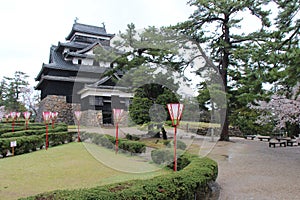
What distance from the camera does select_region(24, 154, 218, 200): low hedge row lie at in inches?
123

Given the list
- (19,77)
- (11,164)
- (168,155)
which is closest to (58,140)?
(11,164)

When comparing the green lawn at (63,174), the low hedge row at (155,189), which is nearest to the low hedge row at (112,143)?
the green lawn at (63,174)

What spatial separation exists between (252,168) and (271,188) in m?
2.30

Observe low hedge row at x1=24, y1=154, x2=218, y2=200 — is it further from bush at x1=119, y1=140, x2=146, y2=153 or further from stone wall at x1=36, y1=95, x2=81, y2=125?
stone wall at x1=36, y1=95, x2=81, y2=125

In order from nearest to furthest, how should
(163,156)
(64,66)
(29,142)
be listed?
(163,156) < (29,142) < (64,66)

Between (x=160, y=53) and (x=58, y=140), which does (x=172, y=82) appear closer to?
(x=160, y=53)

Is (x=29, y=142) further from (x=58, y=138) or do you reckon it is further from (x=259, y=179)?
(x=259, y=179)

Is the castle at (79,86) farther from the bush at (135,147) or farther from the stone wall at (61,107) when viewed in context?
the bush at (135,147)

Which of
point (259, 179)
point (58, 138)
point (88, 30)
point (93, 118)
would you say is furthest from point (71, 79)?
point (259, 179)

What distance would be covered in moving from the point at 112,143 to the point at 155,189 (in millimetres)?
8083

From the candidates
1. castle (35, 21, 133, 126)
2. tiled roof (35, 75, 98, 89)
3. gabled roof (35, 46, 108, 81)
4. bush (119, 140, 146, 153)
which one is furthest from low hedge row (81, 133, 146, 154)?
gabled roof (35, 46, 108, 81)

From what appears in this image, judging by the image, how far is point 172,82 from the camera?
11.3 m

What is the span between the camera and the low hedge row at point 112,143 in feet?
31.4

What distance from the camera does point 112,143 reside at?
1151 centimetres
